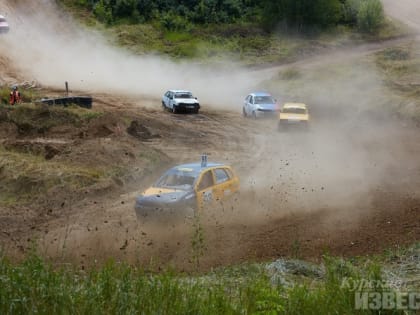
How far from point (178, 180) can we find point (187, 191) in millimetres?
757

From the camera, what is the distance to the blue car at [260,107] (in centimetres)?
3409

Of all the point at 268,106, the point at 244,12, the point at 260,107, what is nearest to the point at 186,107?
the point at 260,107

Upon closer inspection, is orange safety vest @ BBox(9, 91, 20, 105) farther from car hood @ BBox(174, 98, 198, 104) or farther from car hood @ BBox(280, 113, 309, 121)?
car hood @ BBox(280, 113, 309, 121)

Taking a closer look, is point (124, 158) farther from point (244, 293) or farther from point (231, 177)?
point (244, 293)

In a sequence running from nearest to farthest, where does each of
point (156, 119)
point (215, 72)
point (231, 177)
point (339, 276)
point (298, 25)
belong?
point (339, 276)
point (231, 177)
point (156, 119)
point (215, 72)
point (298, 25)

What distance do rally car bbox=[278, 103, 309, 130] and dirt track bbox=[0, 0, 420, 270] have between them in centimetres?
62

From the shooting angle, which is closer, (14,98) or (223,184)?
(223,184)

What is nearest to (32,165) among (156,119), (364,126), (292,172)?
(292,172)

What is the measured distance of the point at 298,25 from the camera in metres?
54.8

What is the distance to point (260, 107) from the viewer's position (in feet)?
112

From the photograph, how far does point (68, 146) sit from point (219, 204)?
30.0 feet

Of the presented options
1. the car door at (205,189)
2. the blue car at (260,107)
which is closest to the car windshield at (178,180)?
the car door at (205,189)

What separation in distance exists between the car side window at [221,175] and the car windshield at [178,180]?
82cm

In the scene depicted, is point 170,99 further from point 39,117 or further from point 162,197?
point 162,197
